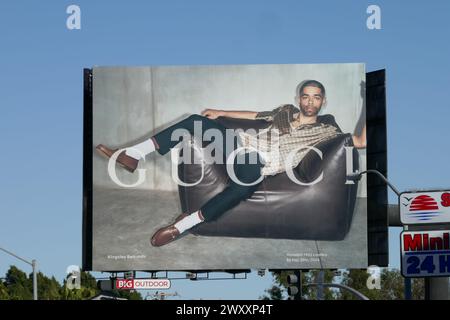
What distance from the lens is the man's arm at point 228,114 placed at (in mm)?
44906

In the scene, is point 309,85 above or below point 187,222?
above

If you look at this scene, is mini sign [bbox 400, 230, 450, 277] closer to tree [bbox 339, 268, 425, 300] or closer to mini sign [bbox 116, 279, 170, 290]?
mini sign [bbox 116, 279, 170, 290]

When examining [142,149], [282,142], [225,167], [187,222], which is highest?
[282,142]

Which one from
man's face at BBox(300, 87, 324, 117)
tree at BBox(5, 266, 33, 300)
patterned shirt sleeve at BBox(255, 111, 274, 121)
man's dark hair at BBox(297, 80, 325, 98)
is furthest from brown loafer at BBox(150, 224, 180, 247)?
tree at BBox(5, 266, 33, 300)

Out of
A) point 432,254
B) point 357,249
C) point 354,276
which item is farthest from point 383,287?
point 432,254

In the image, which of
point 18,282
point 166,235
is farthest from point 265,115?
point 18,282

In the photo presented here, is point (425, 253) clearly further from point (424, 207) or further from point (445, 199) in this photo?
point (445, 199)

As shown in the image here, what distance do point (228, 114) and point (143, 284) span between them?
337 inches

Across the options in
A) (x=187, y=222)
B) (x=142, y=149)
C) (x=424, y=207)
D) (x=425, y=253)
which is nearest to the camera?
(x=425, y=253)

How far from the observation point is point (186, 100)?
44906 mm

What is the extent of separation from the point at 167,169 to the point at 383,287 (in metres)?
57.7

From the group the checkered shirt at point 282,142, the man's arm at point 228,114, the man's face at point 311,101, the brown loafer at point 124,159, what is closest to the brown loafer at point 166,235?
the brown loafer at point 124,159

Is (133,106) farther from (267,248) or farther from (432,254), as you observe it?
(432,254)

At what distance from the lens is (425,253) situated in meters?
13.9
